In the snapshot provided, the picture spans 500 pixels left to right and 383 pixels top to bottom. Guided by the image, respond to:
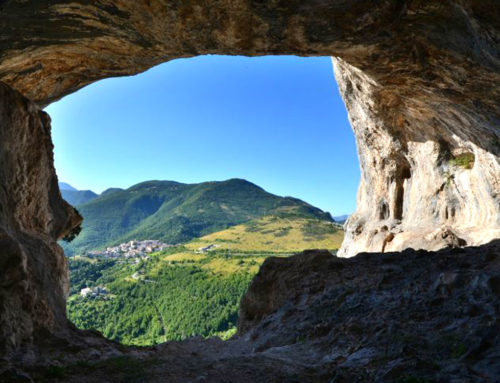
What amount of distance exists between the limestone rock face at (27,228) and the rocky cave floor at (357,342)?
2.84 ft

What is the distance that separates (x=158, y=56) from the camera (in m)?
12.8

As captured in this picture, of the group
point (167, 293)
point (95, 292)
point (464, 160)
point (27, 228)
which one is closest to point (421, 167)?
point (464, 160)

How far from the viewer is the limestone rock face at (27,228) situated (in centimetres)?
884

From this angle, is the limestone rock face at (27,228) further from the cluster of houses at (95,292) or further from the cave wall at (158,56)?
the cluster of houses at (95,292)

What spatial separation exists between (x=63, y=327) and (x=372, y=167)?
28861mm

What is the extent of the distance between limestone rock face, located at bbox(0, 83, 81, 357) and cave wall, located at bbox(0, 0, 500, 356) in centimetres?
5

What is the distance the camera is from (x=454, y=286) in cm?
987

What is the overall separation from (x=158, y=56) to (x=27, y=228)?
30.0 ft

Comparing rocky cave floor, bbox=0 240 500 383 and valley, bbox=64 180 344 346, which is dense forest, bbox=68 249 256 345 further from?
rocky cave floor, bbox=0 240 500 383

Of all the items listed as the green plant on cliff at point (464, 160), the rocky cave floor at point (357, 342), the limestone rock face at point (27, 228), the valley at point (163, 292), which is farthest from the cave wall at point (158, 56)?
the valley at point (163, 292)

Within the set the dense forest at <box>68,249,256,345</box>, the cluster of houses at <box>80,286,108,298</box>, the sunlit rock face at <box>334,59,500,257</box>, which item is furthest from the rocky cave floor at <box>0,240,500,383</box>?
the cluster of houses at <box>80,286,108,298</box>

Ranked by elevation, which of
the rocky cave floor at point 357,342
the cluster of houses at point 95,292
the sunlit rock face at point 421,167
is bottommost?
→ the cluster of houses at point 95,292

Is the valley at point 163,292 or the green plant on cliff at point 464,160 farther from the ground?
the green plant on cliff at point 464,160

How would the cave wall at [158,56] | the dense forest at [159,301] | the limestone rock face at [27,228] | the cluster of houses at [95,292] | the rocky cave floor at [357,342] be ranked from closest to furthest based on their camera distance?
1. the rocky cave floor at [357,342]
2. the limestone rock face at [27,228]
3. the cave wall at [158,56]
4. the dense forest at [159,301]
5. the cluster of houses at [95,292]
